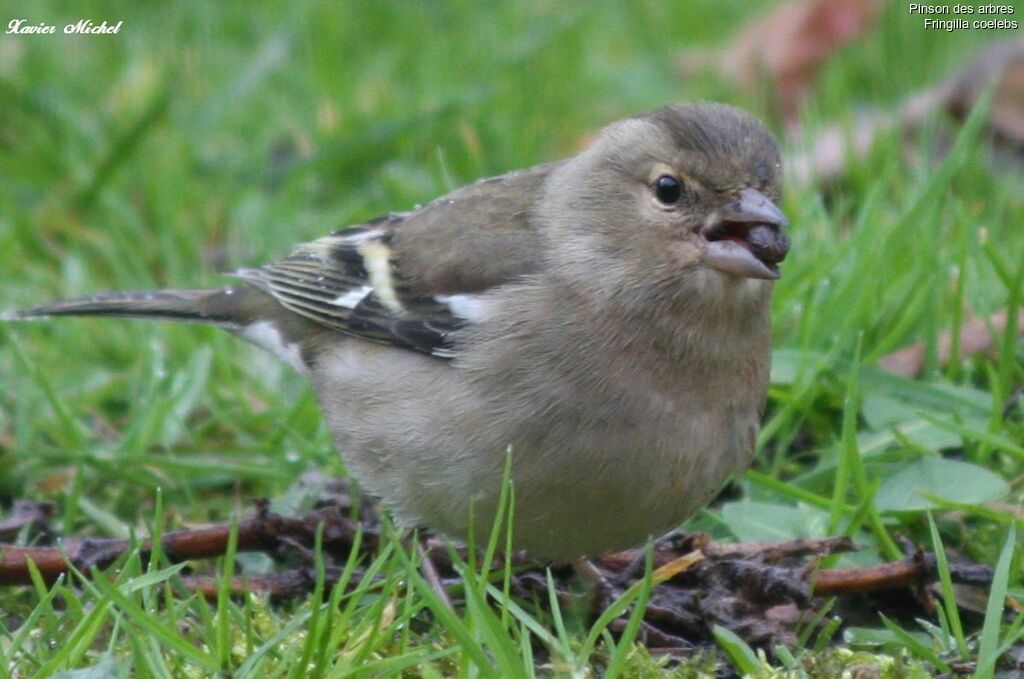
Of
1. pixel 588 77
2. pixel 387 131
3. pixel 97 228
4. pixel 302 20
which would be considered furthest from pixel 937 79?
pixel 97 228

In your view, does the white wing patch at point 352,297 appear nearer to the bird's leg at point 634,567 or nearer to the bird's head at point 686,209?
the bird's head at point 686,209

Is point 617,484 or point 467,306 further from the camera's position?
point 467,306

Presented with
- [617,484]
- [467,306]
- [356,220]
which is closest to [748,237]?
[617,484]

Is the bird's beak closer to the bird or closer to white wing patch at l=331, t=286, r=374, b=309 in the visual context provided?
the bird

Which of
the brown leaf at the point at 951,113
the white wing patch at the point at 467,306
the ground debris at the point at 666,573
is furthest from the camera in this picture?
the brown leaf at the point at 951,113

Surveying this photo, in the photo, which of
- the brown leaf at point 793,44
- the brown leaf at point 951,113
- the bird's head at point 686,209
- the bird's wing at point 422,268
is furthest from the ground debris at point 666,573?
the brown leaf at point 793,44

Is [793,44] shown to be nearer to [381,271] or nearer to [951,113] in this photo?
[951,113]

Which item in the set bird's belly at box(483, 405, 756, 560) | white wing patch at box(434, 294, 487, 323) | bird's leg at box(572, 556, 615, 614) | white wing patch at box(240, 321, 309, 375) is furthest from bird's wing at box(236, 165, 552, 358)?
bird's leg at box(572, 556, 615, 614)
